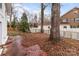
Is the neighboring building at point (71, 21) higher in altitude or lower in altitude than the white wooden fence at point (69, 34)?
higher

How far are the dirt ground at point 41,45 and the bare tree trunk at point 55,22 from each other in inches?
3.3

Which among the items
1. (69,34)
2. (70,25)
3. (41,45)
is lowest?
(41,45)

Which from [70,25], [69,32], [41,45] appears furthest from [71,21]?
[41,45]

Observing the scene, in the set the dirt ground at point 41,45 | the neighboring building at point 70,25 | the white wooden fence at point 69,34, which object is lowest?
the dirt ground at point 41,45

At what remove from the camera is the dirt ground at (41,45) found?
4.10 m

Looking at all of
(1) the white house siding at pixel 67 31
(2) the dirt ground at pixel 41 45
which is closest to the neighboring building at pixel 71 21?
(1) the white house siding at pixel 67 31

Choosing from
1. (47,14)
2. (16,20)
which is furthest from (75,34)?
(16,20)

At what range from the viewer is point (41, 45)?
4.13 metres

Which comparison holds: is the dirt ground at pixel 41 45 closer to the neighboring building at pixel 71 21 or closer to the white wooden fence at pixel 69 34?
the white wooden fence at pixel 69 34

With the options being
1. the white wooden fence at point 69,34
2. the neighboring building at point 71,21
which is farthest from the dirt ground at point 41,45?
the neighboring building at point 71,21

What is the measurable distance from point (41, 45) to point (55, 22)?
1.29 feet

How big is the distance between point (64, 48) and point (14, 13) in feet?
2.94

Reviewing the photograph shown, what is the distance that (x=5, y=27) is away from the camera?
4109 mm

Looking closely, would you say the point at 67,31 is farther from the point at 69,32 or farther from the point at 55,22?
the point at 55,22
